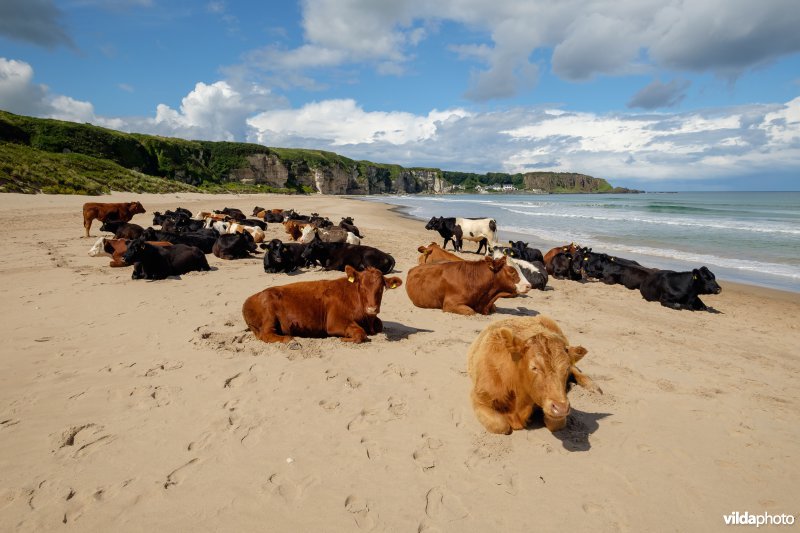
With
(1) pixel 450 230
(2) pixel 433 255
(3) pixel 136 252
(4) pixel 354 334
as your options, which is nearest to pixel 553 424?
(4) pixel 354 334

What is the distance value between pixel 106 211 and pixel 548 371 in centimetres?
2218

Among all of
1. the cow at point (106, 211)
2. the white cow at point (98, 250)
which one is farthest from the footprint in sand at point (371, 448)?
the cow at point (106, 211)

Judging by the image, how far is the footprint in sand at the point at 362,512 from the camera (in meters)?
2.97

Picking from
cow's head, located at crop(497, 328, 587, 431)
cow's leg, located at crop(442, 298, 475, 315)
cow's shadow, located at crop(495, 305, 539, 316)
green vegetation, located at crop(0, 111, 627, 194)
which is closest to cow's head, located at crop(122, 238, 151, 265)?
cow's leg, located at crop(442, 298, 475, 315)

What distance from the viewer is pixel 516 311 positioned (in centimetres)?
932

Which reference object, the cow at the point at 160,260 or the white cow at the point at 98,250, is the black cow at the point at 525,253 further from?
the white cow at the point at 98,250

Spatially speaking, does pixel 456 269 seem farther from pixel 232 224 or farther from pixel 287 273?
pixel 232 224

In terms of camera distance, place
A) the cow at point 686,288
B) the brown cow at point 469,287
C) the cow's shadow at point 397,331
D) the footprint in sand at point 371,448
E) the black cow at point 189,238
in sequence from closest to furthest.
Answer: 1. the footprint in sand at point 371,448
2. the cow's shadow at point 397,331
3. the brown cow at point 469,287
4. the cow at point 686,288
5. the black cow at point 189,238

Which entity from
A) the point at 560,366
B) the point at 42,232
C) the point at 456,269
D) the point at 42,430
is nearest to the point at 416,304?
the point at 456,269

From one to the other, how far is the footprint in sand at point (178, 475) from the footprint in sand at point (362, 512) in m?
1.42

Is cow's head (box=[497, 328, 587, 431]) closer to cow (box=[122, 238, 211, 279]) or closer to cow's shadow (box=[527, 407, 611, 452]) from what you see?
cow's shadow (box=[527, 407, 611, 452])

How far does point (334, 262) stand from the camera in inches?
527

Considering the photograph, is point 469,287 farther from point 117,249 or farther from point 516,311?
point 117,249

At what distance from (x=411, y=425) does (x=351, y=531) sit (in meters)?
1.45
